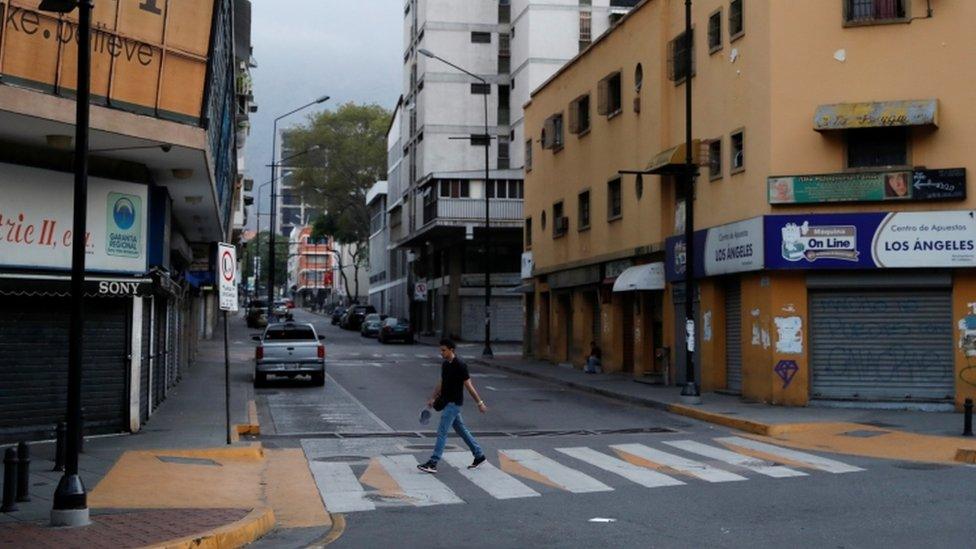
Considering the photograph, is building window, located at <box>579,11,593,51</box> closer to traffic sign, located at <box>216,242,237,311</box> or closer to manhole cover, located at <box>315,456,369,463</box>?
traffic sign, located at <box>216,242,237,311</box>

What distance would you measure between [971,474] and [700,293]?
14.1 meters

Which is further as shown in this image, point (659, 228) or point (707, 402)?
point (659, 228)

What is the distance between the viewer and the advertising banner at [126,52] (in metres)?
14.8

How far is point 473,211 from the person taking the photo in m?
62.3

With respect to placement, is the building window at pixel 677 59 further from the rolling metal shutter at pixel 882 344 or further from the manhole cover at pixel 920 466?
the manhole cover at pixel 920 466

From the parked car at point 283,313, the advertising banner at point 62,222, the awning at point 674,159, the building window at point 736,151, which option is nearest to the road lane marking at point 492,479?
the advertising banner at point 62,222

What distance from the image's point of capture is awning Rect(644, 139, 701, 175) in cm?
2725

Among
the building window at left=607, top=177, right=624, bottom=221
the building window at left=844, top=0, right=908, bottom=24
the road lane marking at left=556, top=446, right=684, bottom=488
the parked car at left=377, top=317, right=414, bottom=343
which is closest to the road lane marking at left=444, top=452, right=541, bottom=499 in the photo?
the road lane marking at left=556, top=446, right=684, bottom=488

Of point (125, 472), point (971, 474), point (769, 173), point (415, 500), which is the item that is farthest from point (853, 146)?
point (125, 472)

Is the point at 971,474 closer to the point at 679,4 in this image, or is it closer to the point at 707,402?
the point at 707,402

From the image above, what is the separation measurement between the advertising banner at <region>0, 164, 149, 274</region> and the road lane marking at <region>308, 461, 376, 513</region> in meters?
4.98

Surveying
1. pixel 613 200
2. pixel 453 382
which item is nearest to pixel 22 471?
pixel 453 382

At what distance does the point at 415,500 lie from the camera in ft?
42.6

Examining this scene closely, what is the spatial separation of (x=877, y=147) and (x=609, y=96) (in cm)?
1314
